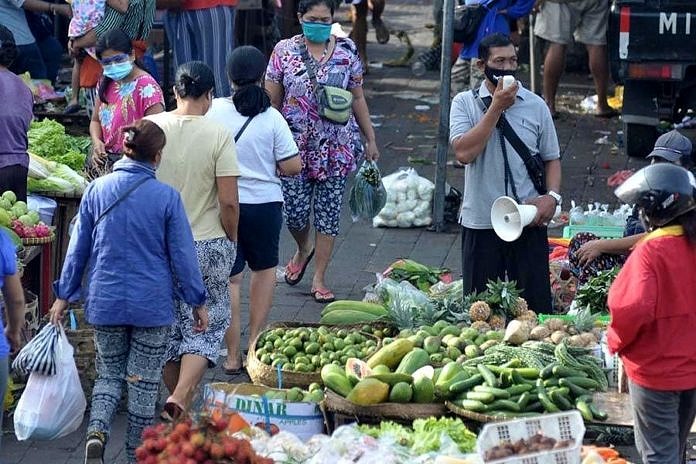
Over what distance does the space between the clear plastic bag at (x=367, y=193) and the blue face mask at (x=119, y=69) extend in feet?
6.33

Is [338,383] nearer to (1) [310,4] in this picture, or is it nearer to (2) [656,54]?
(1) [310,4]

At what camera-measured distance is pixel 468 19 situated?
11.4 m

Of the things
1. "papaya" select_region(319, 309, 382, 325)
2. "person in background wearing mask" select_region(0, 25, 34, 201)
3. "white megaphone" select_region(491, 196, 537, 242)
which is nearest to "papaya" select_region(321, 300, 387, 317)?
"papaya" select_region(319, 309, 382, 325)

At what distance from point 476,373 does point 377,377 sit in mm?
496

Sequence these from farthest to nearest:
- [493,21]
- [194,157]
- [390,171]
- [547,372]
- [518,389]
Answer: [390,171] < [493,21] < [194,157] < [547,372] < [518,389]

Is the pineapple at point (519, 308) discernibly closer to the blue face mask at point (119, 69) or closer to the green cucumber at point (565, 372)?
the green cucumber at point (565, 372)

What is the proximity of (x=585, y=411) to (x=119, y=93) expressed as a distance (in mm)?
3508

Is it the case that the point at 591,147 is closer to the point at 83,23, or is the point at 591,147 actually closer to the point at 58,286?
the point at 83,23

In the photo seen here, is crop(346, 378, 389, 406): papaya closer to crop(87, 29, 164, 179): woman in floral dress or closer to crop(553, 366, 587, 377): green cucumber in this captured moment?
crop(553, 366, 587, 377): green cucumber

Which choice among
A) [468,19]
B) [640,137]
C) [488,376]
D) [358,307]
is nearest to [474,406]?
[488,376]

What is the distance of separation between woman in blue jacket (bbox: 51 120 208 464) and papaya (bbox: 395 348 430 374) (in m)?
1.03

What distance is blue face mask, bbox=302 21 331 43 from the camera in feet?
29.1

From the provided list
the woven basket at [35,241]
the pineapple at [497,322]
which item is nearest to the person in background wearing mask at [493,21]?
the pineapple at [497,322]

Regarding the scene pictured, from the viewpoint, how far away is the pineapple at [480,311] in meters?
7.65
